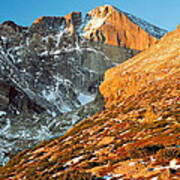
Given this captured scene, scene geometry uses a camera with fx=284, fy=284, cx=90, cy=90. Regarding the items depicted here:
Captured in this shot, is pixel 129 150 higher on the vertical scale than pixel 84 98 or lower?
lower

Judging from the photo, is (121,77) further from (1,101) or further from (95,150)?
(1,101)

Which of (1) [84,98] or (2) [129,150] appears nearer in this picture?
(2) [129,150]

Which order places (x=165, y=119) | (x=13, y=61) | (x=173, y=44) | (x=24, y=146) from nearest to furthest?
(x=165, y=119) → (x=173, y=44) → (x=24, y=146) → (x=13, y=61)

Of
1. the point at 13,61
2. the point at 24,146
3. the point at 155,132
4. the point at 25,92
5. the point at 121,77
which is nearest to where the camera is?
the point at 155,132

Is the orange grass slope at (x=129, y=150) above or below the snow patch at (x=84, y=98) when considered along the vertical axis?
below

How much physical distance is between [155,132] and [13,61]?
175 metres

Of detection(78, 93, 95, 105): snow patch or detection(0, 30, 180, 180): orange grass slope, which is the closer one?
detection(0, 30, 180, 180): orange grass slope

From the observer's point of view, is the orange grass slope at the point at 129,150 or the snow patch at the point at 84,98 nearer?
the orange grass slope at the point at 129,150

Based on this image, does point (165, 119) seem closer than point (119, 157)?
No

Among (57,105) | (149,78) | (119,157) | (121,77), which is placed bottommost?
(119,157)

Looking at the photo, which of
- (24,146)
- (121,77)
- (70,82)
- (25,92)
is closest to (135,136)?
(121,77)

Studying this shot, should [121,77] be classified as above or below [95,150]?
above

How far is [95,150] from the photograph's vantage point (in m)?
12.8

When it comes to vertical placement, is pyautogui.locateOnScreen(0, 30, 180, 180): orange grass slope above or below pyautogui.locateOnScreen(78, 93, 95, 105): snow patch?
below
